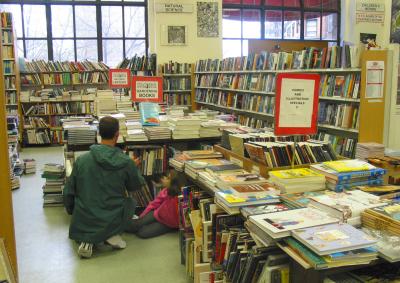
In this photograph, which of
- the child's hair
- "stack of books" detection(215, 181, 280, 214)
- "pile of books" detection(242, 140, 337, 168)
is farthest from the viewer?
the child's hair

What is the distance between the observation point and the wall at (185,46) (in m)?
10.6

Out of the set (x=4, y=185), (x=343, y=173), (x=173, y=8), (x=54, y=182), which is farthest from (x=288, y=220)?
(x=173, y=8)

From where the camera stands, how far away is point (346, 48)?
470 centimetres

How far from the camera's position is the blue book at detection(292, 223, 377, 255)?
1.53 metres

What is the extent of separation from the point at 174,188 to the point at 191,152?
0.52 m

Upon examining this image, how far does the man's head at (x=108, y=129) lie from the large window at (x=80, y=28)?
7.68m

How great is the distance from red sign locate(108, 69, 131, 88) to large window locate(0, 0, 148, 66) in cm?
458

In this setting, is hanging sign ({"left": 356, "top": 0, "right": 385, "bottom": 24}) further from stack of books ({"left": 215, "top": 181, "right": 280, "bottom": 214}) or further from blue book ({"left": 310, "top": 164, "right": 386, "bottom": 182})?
stack of books ({"left": 215, "top": 181, "right": 280, "bottom": 214})

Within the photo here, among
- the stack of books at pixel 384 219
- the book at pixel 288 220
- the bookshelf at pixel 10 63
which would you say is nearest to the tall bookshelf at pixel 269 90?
the stack of books at pixel 384 219

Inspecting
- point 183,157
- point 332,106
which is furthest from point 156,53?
point 183,157

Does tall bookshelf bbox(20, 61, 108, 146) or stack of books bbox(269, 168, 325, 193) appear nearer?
stack of books bbox(269, 168, 325, 193)

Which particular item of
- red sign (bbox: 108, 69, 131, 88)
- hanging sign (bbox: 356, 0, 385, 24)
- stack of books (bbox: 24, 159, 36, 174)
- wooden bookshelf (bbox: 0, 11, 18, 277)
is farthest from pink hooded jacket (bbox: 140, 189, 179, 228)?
hanging sign (bbox: 356, 0, 385, 24)

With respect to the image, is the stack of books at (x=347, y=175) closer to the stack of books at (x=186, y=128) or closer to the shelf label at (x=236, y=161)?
the shelf label at (x=236, y=161)

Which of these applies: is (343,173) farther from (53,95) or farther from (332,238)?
(53,95)
